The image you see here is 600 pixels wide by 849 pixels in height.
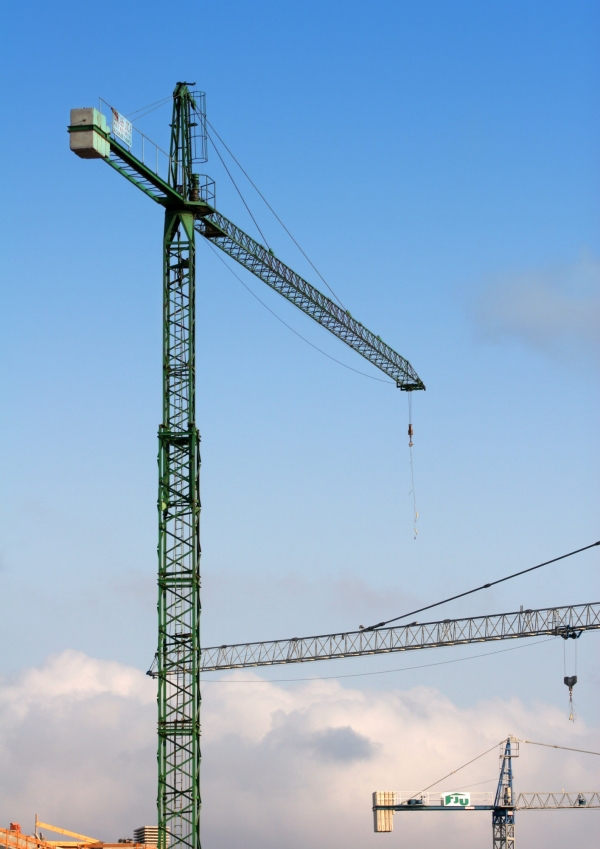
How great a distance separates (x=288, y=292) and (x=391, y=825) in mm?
75787

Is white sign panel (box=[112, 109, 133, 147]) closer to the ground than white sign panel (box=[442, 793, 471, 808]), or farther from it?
farther from it

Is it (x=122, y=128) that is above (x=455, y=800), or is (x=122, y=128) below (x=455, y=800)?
above

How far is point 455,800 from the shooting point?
183 m

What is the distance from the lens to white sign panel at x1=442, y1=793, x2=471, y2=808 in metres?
182

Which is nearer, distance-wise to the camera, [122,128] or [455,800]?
[122,128]

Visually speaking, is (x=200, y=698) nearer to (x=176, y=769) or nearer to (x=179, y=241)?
(x=176, y=769)

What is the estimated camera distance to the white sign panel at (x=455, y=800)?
182000 mm

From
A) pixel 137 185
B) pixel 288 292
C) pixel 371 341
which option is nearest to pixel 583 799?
pixel 371 341

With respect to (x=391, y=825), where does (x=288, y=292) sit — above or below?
above

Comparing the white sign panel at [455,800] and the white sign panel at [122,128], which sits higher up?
the white sign panel at [122,128]

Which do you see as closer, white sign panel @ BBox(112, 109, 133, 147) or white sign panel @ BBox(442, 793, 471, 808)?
white sign panel @ BBox(112, 109, 133, 147)

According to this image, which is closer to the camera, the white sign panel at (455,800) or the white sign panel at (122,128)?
the white sign panel at (122,128)

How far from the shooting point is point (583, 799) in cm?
18562

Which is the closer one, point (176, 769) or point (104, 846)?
point (176, 769)
